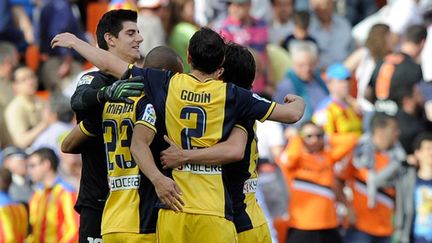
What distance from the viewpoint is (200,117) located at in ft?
29.4

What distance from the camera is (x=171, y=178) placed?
9031 mm

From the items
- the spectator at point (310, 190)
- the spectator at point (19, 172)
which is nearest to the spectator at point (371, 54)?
the spectator at point (310, 190)

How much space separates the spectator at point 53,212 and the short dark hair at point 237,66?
3526 millimetres

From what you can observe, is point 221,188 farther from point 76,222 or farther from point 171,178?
point 76,222

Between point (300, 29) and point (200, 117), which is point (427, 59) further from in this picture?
point (200, 117)

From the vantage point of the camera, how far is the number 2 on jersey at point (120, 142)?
9266 millimetres

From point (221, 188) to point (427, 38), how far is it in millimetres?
10593

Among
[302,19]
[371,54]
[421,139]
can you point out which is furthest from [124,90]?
[371,54]

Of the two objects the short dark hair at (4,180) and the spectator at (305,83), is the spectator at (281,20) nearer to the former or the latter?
the spectator at (305,83)

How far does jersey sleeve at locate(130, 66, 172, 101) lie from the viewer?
9.05 metres

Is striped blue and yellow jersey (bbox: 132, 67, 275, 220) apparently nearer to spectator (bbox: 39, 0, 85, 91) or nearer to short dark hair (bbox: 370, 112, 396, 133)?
short dark hair (bbox: 370, 112, 396, 133)

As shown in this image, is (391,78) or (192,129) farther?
(391,78)

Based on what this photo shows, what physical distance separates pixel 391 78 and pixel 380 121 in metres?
1.60

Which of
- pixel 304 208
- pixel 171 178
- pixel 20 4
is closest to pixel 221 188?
pixel 171 178
